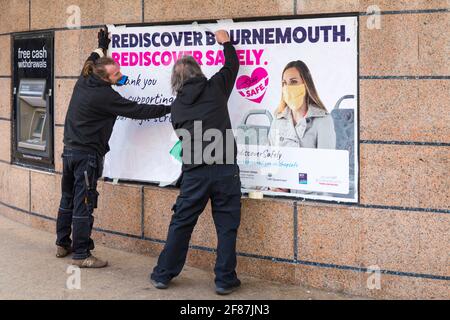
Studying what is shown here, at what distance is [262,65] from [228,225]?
4.31 feet

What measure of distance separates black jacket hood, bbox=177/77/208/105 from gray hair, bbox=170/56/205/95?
5 centimetres

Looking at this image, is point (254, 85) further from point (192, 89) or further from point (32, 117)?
point (32, 117)

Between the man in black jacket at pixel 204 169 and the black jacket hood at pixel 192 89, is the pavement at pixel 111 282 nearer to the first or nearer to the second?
the man in black jacket at pixel 204 169

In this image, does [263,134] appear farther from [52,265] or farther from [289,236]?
[52,265]

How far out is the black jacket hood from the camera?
496cm

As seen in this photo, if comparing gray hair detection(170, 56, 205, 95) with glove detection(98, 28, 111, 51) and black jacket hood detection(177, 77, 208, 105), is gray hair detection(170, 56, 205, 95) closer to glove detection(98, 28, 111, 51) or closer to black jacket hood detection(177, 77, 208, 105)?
black jacket hood detection(177, 77, 208, 105)

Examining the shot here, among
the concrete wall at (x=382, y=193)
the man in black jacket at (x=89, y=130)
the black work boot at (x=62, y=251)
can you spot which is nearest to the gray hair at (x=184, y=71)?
the man in black jacket at (x=89, y=130)

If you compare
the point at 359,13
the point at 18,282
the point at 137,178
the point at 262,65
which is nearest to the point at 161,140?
the point at 137,178

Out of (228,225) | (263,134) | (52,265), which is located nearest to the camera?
(228,225)

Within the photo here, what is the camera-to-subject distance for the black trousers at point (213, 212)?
4.96 meters

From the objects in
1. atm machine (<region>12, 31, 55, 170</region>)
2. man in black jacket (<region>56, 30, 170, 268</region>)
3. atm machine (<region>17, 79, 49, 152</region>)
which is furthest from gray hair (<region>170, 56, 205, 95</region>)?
atm machine (<region>17, 79, 49, 152</region>)

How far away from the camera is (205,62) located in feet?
18.4

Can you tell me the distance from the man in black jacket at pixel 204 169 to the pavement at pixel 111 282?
0.54ft

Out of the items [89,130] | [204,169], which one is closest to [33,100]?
[89,130]
